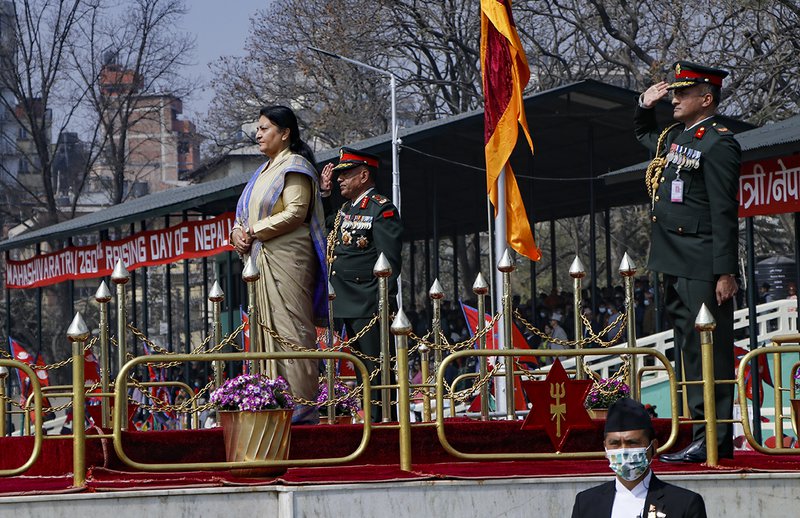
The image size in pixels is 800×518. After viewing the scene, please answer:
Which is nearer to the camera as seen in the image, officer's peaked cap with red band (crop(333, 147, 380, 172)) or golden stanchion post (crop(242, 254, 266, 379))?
golden stanchion post (crop(242, 254, 266, 379))

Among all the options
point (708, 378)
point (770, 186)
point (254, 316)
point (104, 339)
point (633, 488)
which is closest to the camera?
point (633, 488)

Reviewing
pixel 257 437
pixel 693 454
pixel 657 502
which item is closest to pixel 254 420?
pixel 257 437

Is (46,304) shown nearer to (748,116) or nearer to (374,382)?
(748,116)

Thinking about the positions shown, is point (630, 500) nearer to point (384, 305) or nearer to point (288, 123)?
point (384, 305)

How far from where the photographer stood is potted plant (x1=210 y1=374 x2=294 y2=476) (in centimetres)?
742

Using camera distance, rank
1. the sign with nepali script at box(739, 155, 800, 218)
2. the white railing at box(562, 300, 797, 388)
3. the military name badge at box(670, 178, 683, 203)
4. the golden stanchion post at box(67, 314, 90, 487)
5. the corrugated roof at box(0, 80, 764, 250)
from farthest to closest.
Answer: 1. the corrugated roof at box(0, 80, 764, 250)
2. the white railing at box(562, 300, 797, 388)
3. the sign with nepali script at box(739, 155, 800, 218)
4. the military name badge at box(670, 178, 683, 203)
5. the golden stanchion post at box(67, 314, 90, 487)

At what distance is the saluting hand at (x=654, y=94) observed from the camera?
8.29 metres

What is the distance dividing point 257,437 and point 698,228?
8.95 ft

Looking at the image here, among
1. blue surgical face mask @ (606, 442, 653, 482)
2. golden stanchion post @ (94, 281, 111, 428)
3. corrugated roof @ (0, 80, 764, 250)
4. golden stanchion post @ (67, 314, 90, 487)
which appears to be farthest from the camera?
corrugated roof @ (0, 80, 764, 250)

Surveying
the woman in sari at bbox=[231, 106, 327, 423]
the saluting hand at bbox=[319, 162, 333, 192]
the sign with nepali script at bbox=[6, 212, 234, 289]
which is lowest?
the woman in sari at bbox=[231, 106, 327, 423]

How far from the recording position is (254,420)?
7.42 m

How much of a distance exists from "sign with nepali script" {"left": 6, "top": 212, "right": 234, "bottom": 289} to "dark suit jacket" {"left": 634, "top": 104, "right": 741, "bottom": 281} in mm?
12396

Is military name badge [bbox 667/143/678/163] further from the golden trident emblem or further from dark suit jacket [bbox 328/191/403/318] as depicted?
dark suit jacket [bbox 328/191/403/318]

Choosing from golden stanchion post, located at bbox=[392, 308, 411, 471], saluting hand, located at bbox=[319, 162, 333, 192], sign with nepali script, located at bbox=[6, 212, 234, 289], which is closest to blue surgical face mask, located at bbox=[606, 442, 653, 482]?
golden stanchion post, located at bbox=[392, 308, 411, 471]
